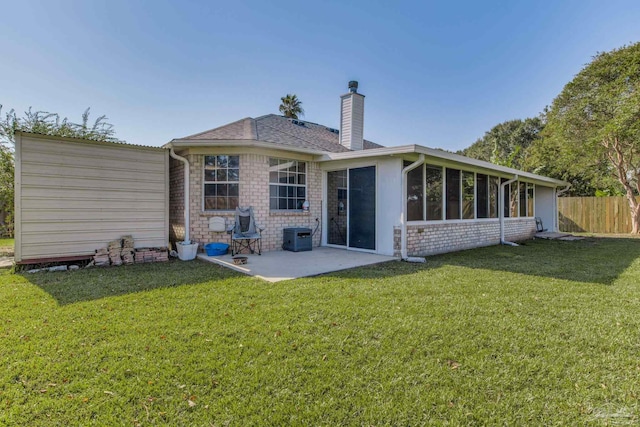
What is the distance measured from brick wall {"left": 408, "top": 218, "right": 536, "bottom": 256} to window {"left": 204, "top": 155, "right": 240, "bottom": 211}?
4.55 metres

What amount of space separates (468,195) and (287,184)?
5550mm

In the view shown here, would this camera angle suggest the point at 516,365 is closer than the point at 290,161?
Yes

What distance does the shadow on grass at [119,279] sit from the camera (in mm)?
4648

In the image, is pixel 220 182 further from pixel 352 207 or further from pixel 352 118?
pixel 352 118

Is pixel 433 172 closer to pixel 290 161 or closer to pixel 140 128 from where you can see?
pixel 290 161

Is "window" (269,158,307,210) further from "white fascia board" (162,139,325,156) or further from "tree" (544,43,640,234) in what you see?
"tree" (544,43,640,234)

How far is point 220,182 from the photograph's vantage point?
8.28m

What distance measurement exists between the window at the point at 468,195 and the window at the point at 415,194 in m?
2.22

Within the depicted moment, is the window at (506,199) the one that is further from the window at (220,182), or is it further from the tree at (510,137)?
the tree at (510,137)

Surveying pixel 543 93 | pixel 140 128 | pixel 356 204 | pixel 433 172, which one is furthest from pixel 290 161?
pixel 543 93

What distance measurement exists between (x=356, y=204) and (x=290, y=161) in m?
2.19

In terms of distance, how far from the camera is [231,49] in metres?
10.9

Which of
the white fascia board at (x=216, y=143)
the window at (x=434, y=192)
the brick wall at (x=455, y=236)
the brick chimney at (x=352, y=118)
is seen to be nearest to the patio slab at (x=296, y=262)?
the brick wall at (x=455, y=236)

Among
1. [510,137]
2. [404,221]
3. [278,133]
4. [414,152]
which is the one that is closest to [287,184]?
[278,133]
